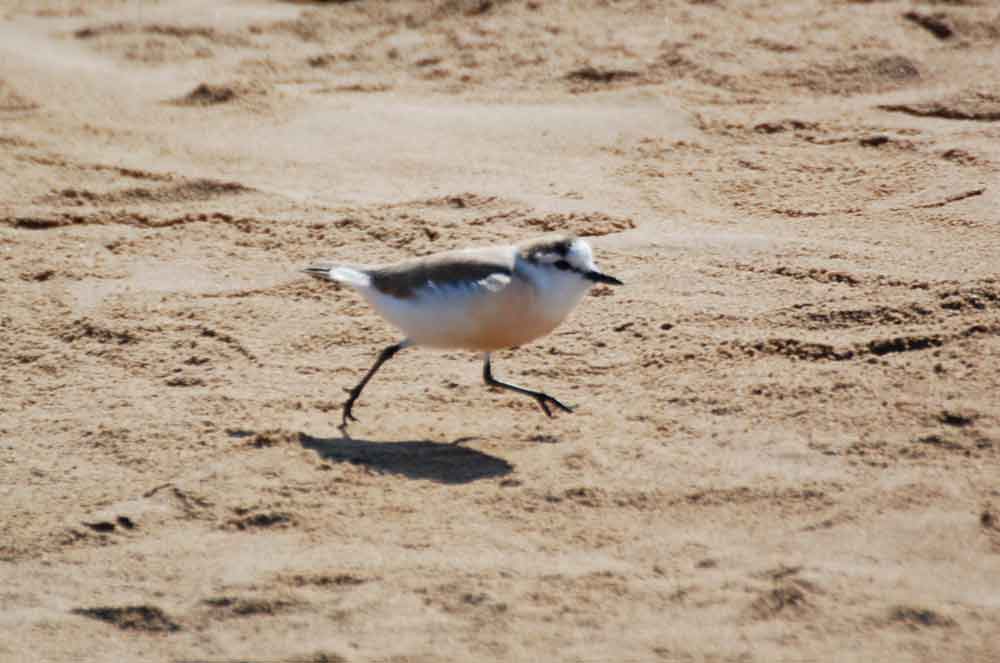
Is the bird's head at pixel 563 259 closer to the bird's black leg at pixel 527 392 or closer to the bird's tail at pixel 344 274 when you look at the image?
the bird's black leg at pixel 527 392

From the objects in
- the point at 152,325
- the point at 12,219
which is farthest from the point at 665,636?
the point at 12,219

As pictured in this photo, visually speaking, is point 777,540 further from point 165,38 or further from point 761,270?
point 165,38

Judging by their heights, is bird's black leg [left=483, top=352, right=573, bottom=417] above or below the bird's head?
below

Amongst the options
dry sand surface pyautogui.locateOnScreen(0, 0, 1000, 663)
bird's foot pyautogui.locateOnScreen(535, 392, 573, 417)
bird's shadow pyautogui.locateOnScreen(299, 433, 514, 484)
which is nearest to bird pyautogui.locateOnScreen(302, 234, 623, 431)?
bird's foot pyautogui.locateOnScreen(535, 392, 573, 417)

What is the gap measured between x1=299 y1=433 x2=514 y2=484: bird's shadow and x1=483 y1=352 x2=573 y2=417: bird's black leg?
1.12 ft

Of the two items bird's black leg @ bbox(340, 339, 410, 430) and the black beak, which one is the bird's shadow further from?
the black beak

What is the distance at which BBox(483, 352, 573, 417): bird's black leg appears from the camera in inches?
217

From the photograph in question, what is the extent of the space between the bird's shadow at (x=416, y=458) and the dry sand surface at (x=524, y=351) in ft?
0.05

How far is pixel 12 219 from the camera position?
746 centimetres

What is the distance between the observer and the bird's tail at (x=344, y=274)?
5668mm

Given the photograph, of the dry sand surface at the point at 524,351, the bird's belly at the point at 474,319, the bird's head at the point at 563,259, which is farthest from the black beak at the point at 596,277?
the dry sand surface at the point at 524,351

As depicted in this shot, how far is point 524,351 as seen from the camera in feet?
20.3

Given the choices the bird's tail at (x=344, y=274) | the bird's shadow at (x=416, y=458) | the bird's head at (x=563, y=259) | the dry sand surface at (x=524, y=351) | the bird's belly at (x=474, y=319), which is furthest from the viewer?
the bird's tail at (x=344, y=274)

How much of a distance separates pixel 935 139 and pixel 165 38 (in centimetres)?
572
